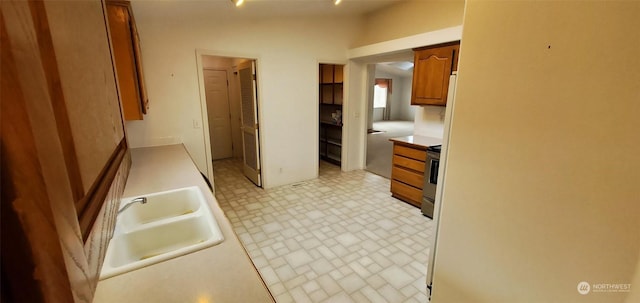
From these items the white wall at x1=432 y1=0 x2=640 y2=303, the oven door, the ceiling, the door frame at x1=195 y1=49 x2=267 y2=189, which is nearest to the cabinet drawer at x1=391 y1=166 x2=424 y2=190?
the oven door

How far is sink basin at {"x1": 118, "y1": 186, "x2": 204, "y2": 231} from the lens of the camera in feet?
5.08

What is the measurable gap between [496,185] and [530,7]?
0.83 m

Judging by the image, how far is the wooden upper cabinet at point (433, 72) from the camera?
3.10 meters

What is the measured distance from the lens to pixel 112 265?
100 cm

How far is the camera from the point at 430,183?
317 cm

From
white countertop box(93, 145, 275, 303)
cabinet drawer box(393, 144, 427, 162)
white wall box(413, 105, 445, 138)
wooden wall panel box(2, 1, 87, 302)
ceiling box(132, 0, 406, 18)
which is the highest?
ceiling box(132, 0, 406, 18)

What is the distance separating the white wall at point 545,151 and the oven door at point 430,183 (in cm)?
162

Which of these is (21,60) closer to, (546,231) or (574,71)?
(574,71)

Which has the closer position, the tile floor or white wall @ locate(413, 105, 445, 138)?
→ the tile floor

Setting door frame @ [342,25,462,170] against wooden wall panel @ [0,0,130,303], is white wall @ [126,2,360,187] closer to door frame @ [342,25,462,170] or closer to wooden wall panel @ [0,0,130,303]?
door frame @ [342,25,462,170]

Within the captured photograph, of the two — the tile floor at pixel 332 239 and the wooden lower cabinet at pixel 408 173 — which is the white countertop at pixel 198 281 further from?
the wooden lower cabinet at pixel 408 173

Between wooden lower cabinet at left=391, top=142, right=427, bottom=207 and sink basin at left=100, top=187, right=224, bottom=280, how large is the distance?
2679 mm

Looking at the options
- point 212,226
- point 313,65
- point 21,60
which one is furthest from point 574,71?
point 313,65

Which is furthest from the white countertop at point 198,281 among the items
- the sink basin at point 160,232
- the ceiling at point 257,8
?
the ceiling at point 257,8
